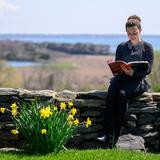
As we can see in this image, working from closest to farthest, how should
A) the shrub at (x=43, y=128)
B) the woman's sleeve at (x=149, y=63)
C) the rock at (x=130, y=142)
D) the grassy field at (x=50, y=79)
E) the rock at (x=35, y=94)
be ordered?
1. the shrub at (x=43, y=128)
2. the rock at (x=130, y=142)
3. the woman's sleeve at (x=149, y=63)
4. the rock at (x=35, y=94)
5. the grassy field at (x=50, y=79)

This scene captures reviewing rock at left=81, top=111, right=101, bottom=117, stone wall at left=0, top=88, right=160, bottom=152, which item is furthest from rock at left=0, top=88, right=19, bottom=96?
rock at left=81, top=111, right=101, bottom=117

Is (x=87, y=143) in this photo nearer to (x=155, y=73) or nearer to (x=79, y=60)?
(x=155, y=73)

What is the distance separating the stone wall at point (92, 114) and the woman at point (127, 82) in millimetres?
327

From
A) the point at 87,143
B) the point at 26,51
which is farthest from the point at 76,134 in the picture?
the point at 26,51

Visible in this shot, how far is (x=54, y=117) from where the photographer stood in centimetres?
686

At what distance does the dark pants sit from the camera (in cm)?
745

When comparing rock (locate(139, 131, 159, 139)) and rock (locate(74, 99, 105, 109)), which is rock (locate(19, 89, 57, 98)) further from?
rock (locate(139, 131, 159, 139))

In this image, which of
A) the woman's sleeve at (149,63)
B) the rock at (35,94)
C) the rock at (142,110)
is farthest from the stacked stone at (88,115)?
the woman's sleeve at (149,63)

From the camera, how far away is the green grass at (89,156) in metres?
6.60

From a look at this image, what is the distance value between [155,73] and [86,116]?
19.6m

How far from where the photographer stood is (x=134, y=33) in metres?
7.51

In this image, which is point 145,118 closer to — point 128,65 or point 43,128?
point 128,65
